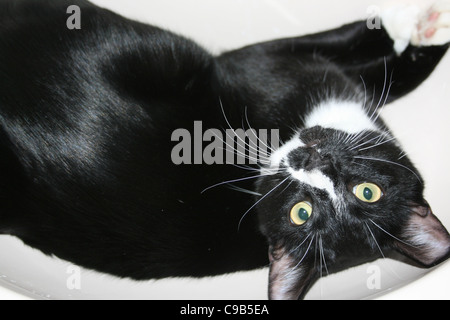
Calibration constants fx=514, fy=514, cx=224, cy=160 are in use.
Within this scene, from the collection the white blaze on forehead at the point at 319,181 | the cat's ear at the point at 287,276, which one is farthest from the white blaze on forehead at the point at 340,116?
the cat's ear at the point at 287,276

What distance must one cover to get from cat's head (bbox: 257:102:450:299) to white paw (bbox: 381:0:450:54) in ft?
1.13

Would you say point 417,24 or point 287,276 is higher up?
point 417,24

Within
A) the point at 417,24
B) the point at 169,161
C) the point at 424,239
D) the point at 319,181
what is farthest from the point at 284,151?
the point at 417,24

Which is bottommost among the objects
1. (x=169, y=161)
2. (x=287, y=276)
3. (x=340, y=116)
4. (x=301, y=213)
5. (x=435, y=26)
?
(x=287, y=276)

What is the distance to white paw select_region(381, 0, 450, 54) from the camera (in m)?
1.41

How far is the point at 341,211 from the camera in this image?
1.26 m

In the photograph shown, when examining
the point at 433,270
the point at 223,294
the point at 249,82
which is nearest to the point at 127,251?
the point at 223,294

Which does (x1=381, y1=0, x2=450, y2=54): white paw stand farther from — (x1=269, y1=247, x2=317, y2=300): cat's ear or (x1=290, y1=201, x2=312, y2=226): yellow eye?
(x1=269, y1=247, x2=317, y2=300): cat's ear

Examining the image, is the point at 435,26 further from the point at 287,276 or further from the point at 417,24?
the point at 287,276

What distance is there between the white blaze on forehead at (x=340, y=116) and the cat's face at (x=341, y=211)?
8 cm

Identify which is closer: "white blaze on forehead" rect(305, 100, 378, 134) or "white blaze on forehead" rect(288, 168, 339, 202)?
"white blaze on forehead" rect(288, 168, 339, 202)

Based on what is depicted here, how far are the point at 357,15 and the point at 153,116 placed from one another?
76cm

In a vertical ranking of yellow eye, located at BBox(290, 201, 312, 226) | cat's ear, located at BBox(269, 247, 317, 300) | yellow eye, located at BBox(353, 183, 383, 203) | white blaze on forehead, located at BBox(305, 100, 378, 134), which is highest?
white blaze on forehead, located at BBox(305, 100, 378, 134)

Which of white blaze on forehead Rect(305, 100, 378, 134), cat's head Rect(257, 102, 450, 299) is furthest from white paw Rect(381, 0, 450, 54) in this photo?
cat's head Rect(257, 102, 450, 299)
